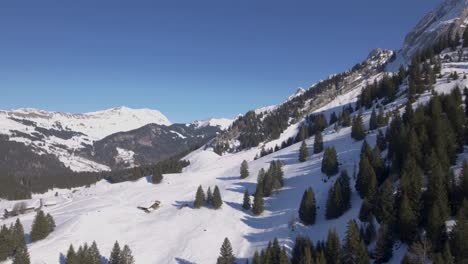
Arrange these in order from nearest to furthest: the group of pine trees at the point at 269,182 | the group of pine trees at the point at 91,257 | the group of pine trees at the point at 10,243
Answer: the group of pine trees at the point at 91,257, the group of pine trees at the point at 10,243, the group of pine trees at the point at 269,182

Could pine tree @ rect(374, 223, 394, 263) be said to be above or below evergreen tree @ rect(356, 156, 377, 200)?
below

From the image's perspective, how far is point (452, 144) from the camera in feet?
253

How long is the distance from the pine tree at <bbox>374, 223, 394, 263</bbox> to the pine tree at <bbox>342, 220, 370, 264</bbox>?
2033 mm

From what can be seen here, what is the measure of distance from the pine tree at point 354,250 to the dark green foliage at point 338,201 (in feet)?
73.6

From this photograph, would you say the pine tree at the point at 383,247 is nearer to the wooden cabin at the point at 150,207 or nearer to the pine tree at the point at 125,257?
the pine tree at the point at 125,257

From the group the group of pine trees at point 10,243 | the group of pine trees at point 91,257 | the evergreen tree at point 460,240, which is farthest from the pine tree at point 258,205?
the evergreen tree at point 460,240

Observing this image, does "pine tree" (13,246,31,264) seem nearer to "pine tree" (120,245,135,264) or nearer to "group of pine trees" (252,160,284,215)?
"pine tree" (120,245,135,264)

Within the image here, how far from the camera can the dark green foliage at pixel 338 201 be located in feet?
283

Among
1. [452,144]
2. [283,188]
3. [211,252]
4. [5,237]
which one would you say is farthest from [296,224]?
[5,237]

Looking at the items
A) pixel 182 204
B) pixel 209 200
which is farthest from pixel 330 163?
pixel 182 204

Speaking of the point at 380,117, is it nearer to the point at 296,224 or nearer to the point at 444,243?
the point at 296,224

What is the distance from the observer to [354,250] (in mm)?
60656

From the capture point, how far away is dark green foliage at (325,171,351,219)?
86125mm

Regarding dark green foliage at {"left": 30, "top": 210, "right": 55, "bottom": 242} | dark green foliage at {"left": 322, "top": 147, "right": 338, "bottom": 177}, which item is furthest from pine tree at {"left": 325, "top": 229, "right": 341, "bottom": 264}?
dark green foliage at {"left": 30, "top": 210, "right": 55, "bottom": 242}
